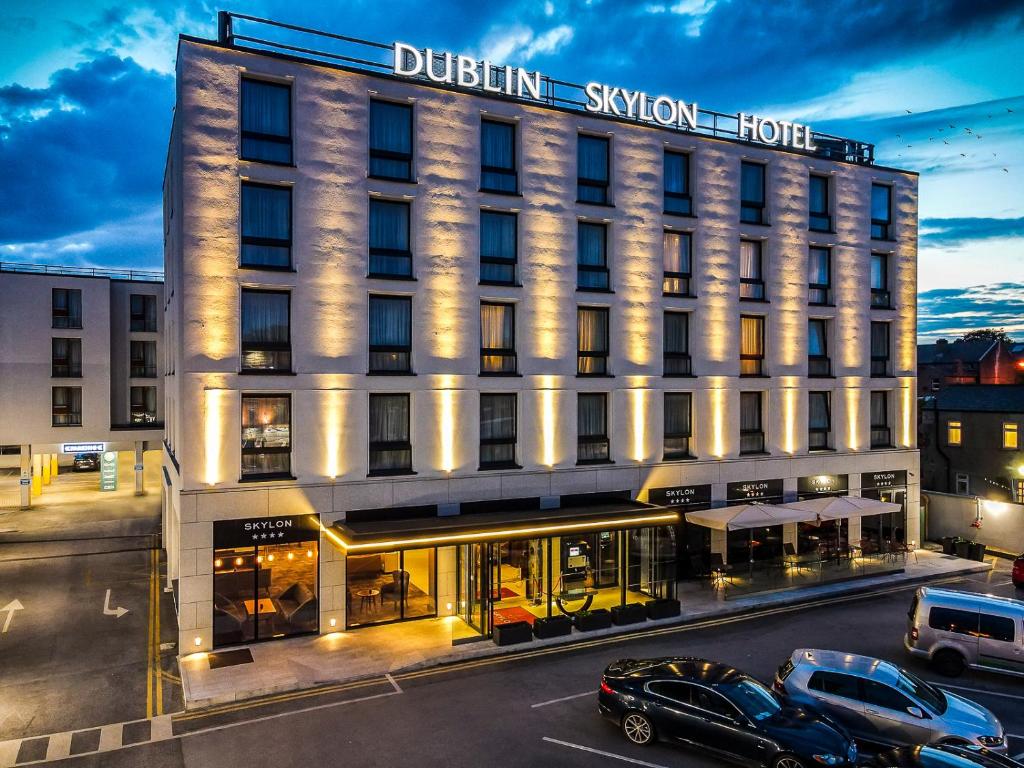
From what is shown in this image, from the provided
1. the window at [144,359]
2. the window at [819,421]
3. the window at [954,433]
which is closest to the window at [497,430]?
the window at [819,421]

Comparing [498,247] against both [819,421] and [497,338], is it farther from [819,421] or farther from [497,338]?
[819,421]

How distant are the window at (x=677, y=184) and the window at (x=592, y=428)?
329 inches

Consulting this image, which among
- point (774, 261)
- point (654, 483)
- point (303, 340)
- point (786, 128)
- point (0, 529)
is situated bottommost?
point (0, 529)

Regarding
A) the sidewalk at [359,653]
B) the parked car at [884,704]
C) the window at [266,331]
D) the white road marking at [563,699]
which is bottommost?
the sidewalk at [359,653]

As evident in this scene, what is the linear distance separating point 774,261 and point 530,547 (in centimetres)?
1664

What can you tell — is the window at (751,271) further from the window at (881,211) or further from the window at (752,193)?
the window at (881,211)

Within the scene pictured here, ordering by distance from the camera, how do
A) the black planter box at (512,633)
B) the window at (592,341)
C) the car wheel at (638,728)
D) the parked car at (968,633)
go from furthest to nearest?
the window at (592,341)
the black planter box at (512,633)
the parked car at (968,633)
the car wheel at (638,728)

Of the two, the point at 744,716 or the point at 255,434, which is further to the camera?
the point at 255,434

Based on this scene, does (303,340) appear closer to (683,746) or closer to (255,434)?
(255,434)

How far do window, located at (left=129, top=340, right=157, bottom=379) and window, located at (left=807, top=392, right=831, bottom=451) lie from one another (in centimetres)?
4480

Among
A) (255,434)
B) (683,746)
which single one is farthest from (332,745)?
(255,434)

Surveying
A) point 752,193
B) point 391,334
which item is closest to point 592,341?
point 391,334

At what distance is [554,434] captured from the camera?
84.1ft

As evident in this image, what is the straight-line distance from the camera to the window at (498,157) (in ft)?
81.4
